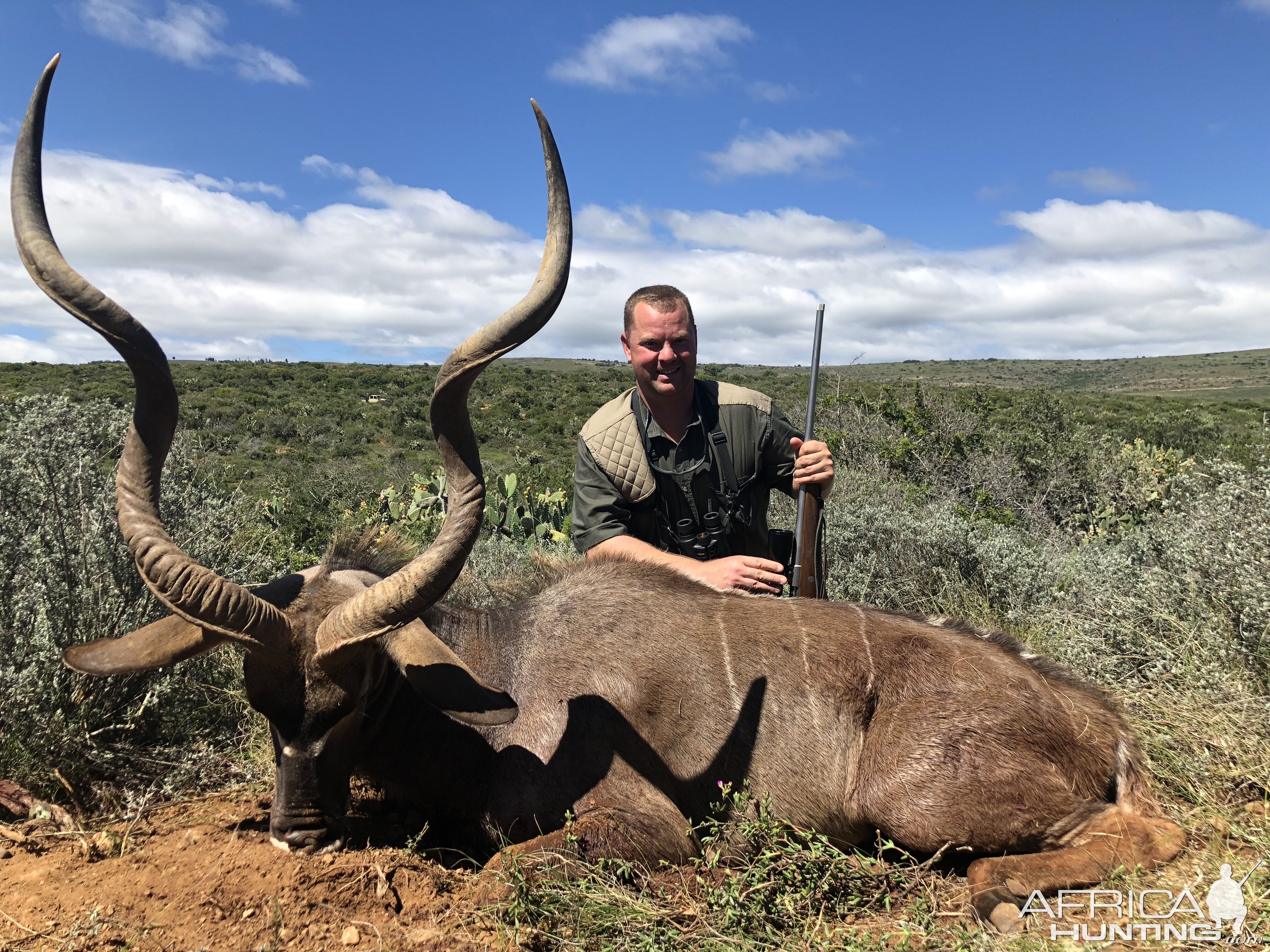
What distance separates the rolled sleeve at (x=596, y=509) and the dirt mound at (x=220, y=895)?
2369 millimetres

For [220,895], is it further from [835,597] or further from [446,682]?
[835,597]

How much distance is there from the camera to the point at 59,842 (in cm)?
364

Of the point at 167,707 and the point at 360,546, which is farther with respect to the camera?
the point at 167,707

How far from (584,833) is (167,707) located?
8.66 ft

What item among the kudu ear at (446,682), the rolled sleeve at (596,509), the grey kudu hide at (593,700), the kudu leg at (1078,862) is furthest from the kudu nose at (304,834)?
the kudu leg at (1078,862)

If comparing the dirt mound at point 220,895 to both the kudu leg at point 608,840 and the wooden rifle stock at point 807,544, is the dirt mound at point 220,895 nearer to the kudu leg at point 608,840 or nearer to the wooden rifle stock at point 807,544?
the kudu leg at point 608,840

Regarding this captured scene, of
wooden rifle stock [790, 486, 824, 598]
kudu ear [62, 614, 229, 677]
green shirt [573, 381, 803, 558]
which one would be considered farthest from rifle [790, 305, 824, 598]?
kudu ear [62, 614, 229, 677]

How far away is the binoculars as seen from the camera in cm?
566

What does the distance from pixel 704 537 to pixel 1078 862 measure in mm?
2871

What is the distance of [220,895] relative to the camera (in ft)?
10.2

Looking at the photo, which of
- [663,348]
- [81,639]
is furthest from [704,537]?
[81,639]

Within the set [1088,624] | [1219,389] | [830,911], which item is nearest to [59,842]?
[830,911]

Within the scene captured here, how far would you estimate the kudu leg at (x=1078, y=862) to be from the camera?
3.28m

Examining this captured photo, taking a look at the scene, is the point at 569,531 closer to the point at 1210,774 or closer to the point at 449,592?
the point at 449,592
